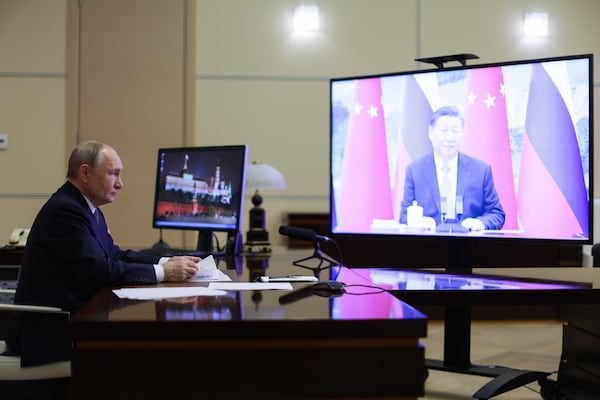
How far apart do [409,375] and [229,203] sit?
6.54 feet

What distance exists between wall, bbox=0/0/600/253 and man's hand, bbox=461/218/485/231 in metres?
2.92

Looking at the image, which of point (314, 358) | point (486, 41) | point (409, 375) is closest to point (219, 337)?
point (314, 358)

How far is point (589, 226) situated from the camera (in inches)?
113

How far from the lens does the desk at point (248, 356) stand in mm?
1643

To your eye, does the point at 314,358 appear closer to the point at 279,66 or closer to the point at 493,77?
the point at 493,77

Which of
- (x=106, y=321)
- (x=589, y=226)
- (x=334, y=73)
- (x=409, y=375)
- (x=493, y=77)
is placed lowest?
(x=409, y=375)

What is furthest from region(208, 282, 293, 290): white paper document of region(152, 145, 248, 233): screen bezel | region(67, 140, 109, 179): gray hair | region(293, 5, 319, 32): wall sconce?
region(293, 5, 319, 32): wall sconce

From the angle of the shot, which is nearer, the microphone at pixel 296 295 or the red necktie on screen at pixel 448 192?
the microphone at pixel 296 295

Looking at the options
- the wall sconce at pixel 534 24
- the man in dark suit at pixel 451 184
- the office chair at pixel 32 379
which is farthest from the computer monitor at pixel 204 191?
the wall sconce at pixel 534 24

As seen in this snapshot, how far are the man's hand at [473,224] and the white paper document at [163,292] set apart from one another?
4.46 feet

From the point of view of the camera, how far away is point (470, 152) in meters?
3.17

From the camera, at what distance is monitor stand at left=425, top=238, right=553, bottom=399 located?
329 cm

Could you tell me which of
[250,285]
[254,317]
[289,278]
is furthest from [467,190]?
[254,317]

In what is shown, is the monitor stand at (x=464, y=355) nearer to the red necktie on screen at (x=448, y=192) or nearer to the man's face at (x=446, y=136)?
the red necktie on screen at (x=448, y=192)
